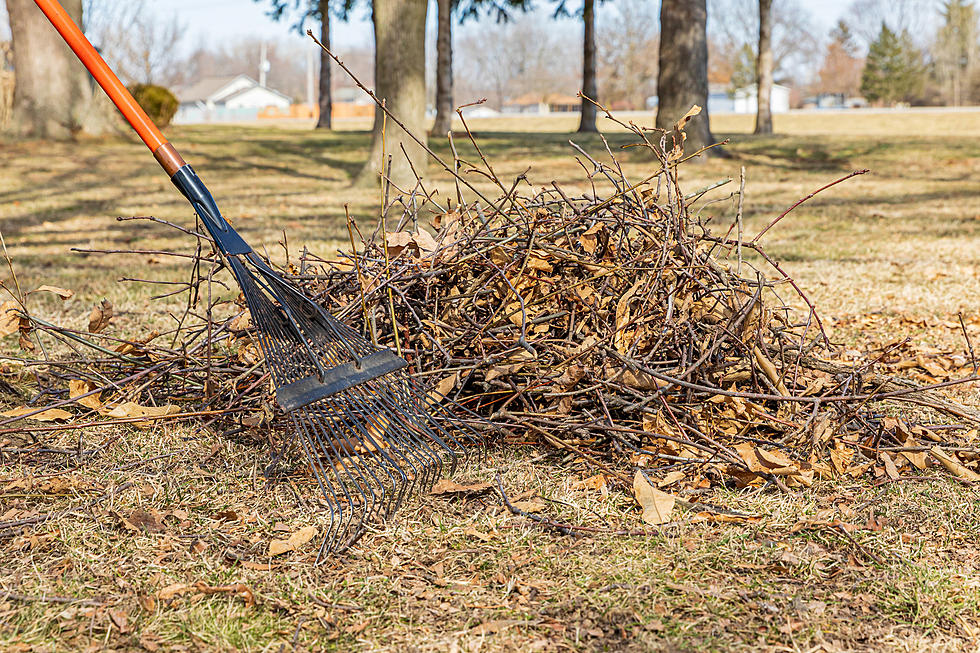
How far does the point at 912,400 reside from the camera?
271cm

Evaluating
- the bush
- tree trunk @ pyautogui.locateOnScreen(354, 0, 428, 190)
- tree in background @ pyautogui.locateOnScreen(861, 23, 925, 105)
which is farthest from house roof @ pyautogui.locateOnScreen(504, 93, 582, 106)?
tree trunk @ pyautogui.locateOnScreen(354, 0, 428, 190)

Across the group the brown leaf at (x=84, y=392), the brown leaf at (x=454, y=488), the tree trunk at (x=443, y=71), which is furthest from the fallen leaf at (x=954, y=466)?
the tree trunk at (x=443, y=71)

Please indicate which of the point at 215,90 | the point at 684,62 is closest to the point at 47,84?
the point at 684,62

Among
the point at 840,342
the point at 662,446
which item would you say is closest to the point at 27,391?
the point at 662,446

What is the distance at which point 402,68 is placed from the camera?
1031cm

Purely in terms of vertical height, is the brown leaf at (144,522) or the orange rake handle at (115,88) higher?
the orange rake handle at (115,88)

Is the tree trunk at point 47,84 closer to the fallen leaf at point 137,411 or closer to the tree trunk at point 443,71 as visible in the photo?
the tree trunk at point 443,71

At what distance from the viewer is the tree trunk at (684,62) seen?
1261 centimetres

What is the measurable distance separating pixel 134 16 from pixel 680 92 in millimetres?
60508

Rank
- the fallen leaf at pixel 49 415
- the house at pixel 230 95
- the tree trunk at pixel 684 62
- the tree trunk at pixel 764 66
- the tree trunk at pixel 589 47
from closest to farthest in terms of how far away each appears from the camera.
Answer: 1. the fallen leaf at pixel 49 415
2. the tree trunk at pixel 684 62
3. the tree trunk at pixel 764 66
4. the tree trunk at pixel 589 47
5. the house at pixel 230 95

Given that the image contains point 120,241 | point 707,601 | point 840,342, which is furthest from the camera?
point 120,241

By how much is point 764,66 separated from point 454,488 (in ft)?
66.1

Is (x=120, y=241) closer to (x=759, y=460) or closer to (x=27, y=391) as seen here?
(x=27, y=391)

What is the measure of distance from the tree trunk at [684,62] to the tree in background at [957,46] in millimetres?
63402
